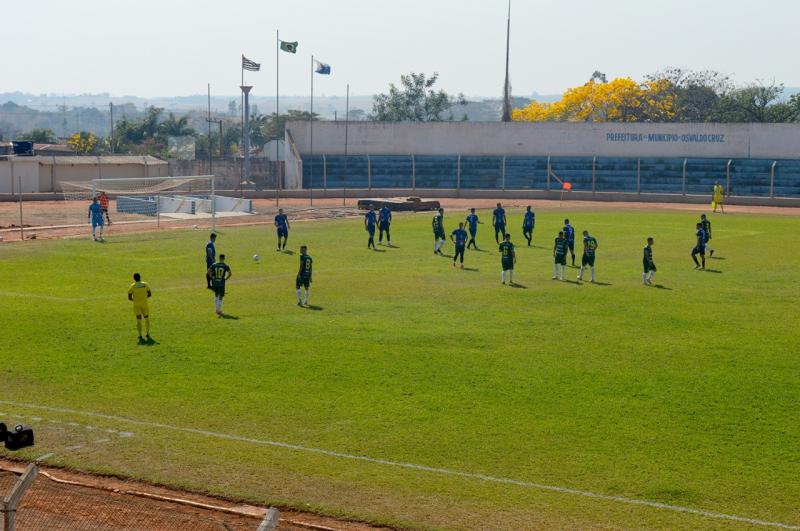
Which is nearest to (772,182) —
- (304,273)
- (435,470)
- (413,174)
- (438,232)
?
(413,174)

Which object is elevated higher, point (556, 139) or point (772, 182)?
point (556, 139)

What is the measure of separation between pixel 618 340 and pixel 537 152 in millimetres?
60117

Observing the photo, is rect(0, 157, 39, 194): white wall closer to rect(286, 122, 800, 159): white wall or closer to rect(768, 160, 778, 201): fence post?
rect(286, 122, 800, 159): white wall

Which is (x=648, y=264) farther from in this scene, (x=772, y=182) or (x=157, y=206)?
(x=772, y=182)

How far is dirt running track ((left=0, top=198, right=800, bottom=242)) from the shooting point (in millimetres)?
51312

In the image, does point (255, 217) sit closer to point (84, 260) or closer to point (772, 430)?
point (84, 260)

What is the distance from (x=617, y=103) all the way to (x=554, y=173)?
144 feet

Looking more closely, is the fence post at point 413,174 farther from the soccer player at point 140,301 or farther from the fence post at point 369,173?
the soccer player at point 140,301

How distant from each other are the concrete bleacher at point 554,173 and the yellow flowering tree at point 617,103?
35.5 m

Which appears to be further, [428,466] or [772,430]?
[772,430]

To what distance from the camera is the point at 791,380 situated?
21.2 meters

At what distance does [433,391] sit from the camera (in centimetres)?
2039

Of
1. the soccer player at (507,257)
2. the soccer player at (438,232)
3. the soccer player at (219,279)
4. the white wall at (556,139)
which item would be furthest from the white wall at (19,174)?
the soccer player at (219,279)

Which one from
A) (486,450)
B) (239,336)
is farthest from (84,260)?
(486,450)
